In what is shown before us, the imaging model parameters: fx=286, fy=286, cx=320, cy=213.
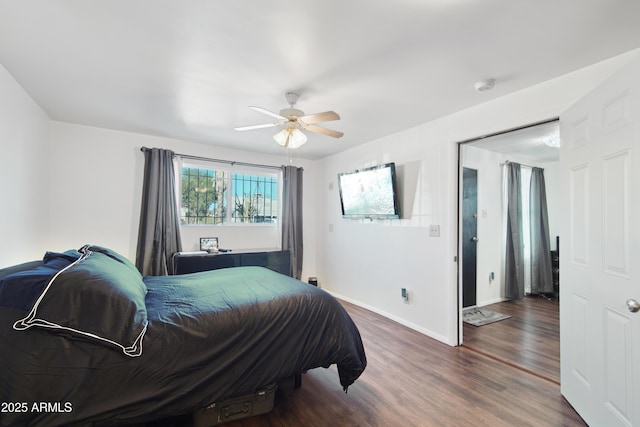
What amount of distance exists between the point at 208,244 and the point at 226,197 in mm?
781

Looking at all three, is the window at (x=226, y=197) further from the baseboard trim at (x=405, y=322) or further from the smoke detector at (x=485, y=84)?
the smoke detector at (x=485, y=84)

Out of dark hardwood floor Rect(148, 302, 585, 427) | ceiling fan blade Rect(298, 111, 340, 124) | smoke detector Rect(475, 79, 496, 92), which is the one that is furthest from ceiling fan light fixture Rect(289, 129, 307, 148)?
dark hardwood floor Rect(148, 302, 585, 427)

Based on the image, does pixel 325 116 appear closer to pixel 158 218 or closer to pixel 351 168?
pixel 351 168

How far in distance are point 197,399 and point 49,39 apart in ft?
7.84

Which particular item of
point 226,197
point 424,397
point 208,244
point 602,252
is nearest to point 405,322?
point 424,397

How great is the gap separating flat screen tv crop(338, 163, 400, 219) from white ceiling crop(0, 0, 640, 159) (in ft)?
3.05

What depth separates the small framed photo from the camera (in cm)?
412

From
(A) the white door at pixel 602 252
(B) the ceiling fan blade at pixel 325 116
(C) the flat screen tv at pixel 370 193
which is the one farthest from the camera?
(C) the flat screen tv at pixel 370 193

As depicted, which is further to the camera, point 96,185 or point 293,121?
point 96,185

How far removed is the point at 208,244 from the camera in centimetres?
416

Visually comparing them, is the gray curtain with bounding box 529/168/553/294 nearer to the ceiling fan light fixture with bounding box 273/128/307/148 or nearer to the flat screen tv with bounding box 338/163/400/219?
the flat screen tv with bounding box 338/163/400/219

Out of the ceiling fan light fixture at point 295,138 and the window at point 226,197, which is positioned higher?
the ceiling fan light fixture at point 295,138

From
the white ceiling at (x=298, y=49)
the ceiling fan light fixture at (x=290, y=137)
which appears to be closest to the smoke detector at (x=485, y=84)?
the white ceiling at (x=298, y=49)

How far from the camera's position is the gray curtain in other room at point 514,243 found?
4676mm
